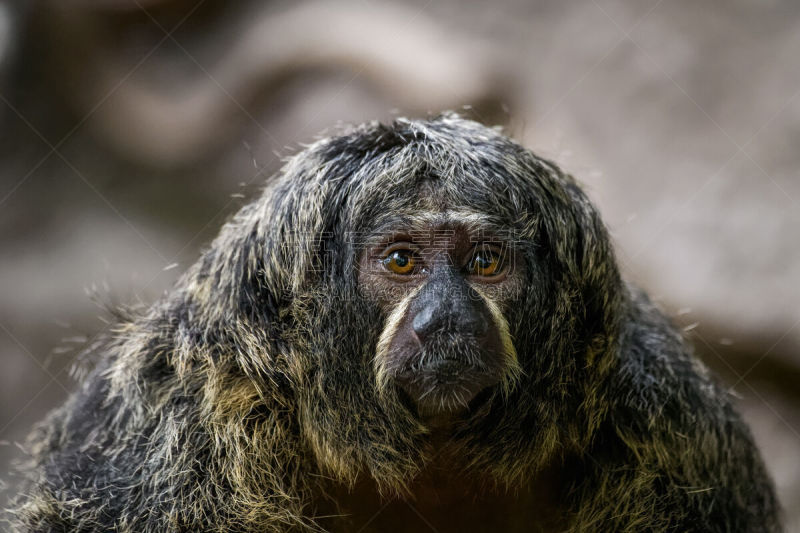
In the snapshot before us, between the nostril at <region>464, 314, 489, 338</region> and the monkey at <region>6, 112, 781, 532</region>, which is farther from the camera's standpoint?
the monkey at <region>6, 112, 781, 532</region>

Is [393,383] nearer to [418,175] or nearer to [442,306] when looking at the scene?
[442,306]

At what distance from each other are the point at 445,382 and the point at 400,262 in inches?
21.3

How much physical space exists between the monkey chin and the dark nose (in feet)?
0.39

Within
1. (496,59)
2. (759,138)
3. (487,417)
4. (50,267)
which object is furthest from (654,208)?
(50,267)

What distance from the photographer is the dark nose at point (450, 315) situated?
3.00m

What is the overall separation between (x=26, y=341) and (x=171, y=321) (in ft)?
14.3

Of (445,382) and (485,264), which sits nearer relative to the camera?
(445,382)

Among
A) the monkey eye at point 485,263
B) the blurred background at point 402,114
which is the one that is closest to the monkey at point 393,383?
the monkey eye at point 485,263

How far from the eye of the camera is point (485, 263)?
3318 millimetres

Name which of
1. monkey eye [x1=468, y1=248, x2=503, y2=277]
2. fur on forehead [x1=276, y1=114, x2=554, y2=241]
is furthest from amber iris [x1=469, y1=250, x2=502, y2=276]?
fur on forehead [x1=276, y1=114, x2=554, y2=241]

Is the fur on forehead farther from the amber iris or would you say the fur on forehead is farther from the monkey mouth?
the monkey mouth

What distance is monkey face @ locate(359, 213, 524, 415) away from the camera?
3023 mm

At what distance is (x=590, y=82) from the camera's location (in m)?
6.92

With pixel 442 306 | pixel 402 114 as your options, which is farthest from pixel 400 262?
pixel 402 114
